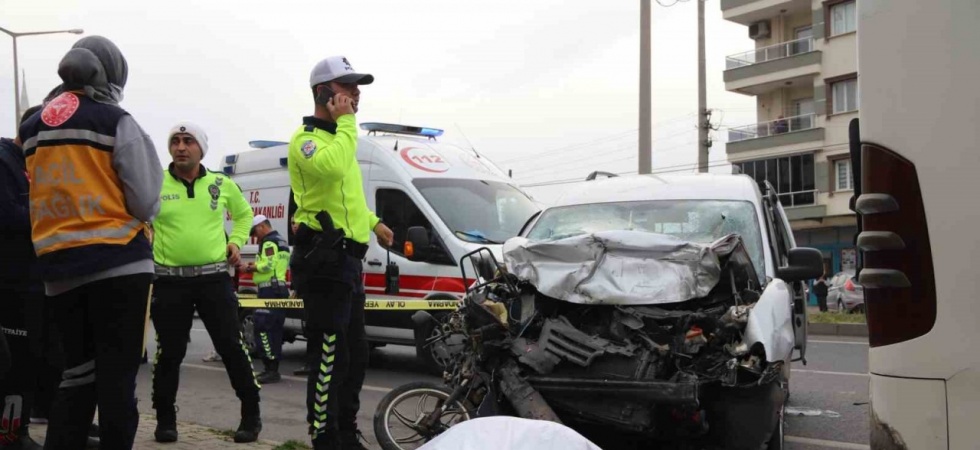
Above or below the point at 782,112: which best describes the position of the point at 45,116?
below

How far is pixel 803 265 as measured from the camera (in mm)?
5430

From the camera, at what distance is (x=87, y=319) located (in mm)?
3736

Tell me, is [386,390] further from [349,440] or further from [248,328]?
[349,440]

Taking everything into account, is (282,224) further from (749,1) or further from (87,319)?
(749,1)

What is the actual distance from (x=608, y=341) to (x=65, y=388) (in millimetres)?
2384

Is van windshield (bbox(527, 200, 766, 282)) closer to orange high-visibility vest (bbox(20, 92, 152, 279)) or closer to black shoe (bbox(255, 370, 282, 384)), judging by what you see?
orange high-visibility vest (bbox(20, 92, 152, 279))

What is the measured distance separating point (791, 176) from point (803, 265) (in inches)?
1447

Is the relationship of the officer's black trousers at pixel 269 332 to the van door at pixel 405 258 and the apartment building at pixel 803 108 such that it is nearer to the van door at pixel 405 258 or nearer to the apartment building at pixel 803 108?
the van door at pixel 405 258

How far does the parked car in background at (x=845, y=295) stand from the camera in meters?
25.5

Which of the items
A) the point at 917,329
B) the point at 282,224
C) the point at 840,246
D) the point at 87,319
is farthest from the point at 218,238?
the point at 840,246

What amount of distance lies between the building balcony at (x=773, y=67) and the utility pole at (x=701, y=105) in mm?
17624

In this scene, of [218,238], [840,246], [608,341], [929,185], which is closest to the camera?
[929,185]

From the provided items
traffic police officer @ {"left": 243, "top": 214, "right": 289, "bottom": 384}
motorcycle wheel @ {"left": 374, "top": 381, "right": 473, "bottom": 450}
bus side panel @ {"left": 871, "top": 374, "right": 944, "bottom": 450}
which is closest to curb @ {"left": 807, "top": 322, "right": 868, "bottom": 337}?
traffic police officer @ {"left": 243, "top": 214, "right": 289, "bottom": 384}

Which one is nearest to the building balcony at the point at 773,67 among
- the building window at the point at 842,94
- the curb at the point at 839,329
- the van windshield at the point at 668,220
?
the building window at the point at 842,94
